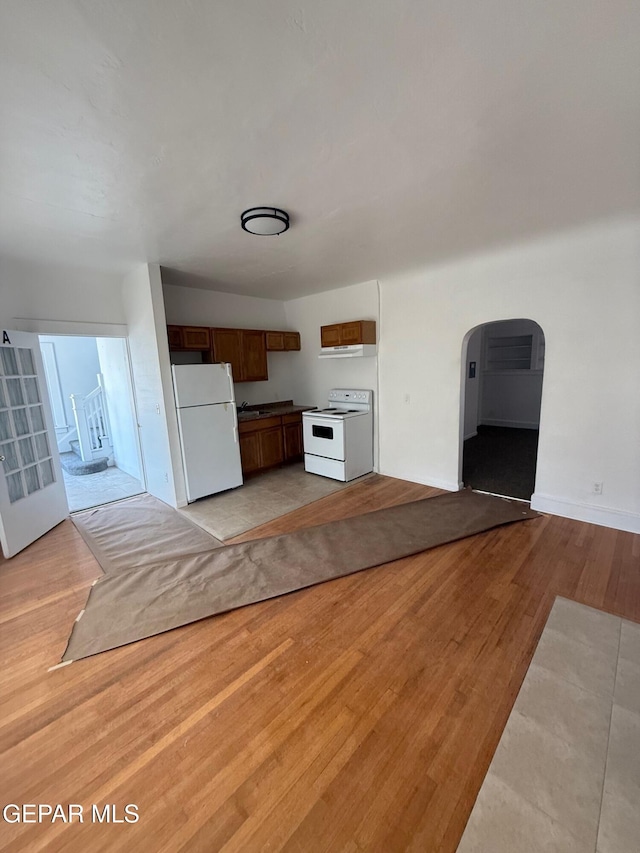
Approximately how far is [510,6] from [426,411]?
359cm

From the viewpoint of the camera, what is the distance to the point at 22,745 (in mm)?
1511

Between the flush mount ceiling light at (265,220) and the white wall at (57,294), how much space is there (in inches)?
96.0

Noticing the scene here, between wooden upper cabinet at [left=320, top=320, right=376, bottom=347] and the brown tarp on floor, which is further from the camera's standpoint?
wooden upper cabinet at [left=320, top=320, right=376, bottom=347]

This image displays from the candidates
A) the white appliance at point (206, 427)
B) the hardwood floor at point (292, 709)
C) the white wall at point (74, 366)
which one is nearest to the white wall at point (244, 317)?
the white appliance at point (206, 427)

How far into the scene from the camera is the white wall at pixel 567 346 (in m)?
3.00

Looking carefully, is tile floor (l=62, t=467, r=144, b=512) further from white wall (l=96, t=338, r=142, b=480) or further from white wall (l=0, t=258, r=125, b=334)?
white wall (l=0, t=258, r=125, b=334)

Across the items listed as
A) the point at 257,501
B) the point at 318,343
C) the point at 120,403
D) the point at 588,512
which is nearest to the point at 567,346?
the point at 588,512

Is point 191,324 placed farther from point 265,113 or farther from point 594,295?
point 594,295

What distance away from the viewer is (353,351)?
4719 millimetres

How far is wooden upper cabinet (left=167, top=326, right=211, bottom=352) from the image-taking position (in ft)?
13.9

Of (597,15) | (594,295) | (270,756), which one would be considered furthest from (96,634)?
(594,295)

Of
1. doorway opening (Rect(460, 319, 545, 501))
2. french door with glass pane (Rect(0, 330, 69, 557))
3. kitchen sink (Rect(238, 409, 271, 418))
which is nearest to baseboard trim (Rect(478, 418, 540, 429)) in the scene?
doorway opening (Rect(460, 319, 545, 501))

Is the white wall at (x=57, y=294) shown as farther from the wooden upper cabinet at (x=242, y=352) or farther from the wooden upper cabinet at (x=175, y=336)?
the wooden upper cabinet at (x=242, y=352)

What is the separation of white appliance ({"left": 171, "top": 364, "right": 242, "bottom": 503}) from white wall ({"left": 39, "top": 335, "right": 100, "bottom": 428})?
429 cm
